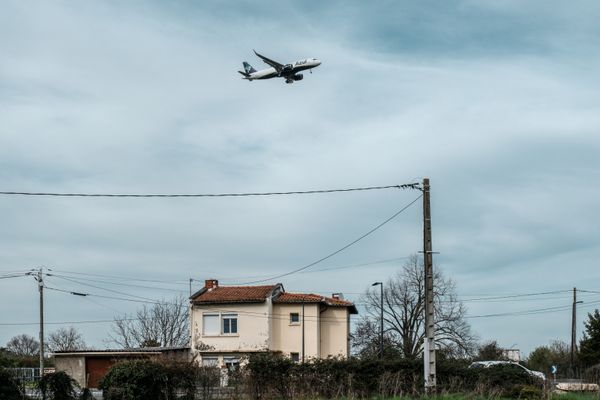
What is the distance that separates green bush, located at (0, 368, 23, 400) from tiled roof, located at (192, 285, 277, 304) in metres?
32.9

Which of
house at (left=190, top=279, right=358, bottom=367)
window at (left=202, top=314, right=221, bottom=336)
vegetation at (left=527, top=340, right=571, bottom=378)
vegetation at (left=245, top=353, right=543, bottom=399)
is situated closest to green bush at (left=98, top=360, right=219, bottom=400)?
vegetation at (left=245, top=353, right=543, bottom=399)

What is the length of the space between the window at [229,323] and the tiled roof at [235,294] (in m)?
1.13

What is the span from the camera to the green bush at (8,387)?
2785 centimetres

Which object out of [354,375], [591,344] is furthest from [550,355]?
[354,375]

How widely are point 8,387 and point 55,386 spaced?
80.1 inches

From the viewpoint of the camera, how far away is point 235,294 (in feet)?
207

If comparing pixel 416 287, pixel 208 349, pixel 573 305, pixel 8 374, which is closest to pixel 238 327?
pixel 208 349

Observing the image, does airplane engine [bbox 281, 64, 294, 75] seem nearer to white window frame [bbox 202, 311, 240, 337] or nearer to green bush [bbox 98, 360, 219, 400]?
green bush [bbox 98, 360, 219, 400]

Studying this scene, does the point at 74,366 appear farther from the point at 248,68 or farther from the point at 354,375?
the point at 354,375

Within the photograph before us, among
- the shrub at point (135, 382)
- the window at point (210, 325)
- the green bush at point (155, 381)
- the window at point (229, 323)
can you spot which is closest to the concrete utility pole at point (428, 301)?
the green bush at point (155, 381)

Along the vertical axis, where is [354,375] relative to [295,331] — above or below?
above

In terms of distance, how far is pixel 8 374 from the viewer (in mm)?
28562

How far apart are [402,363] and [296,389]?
15.1 ft

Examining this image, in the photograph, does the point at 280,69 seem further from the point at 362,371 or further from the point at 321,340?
the point at 321,340
